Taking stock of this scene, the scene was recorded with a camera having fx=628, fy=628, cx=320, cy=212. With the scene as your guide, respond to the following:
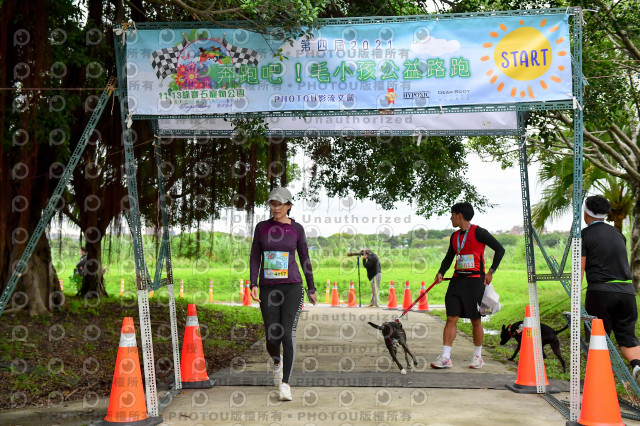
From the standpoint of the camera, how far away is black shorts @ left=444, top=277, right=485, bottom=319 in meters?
7.15

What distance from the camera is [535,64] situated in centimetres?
526

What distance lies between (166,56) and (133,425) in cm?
314

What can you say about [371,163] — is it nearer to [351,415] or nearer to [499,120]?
[499,120]

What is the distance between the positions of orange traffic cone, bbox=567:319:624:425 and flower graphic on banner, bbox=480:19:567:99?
202cm

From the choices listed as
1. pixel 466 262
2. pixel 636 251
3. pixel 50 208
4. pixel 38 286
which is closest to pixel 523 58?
pixel 466 262

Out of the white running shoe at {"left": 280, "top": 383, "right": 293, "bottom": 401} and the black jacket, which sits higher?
the black jacket

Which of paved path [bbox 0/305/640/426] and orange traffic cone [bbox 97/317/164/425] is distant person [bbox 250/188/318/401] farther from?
orange traffic cone [bbox 97/317/164/425]

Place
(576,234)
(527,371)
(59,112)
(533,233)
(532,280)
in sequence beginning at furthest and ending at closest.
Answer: (59,112) < (527,371) < (533,233) < (532,280) < (576,234)

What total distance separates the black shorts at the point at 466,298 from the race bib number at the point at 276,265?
2.35 m

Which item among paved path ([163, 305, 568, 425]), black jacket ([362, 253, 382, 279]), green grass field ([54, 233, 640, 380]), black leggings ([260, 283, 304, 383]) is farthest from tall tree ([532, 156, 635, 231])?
black leggings ([260, 283, 304, 383])

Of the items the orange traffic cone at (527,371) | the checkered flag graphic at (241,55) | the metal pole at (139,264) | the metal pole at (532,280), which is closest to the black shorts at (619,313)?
the metal pole at (532,280)

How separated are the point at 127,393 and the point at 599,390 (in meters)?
3.58

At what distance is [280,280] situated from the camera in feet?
18.8

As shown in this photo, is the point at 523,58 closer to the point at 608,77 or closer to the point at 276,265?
the point at 276,265
